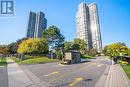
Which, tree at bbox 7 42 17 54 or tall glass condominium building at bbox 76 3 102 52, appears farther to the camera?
tall glass condominium building at bbox 76 3 102 52

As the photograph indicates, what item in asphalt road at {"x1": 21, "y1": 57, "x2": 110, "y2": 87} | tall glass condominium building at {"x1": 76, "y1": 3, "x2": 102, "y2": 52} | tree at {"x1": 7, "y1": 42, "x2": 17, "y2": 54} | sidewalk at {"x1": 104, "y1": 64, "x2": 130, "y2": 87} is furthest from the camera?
tall glass condominium building at {"x1": 76, "y1": 3, "x2": 102, "y2": 52}

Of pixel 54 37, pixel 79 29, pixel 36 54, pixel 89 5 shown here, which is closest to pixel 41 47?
pixel 36 54

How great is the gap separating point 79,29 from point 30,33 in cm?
5961

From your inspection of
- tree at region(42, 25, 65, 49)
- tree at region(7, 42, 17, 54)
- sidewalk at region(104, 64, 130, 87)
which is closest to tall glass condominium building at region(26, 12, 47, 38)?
tree at region(7, 42, 17, 54)

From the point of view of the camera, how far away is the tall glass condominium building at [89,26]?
180m

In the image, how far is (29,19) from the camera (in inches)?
6275

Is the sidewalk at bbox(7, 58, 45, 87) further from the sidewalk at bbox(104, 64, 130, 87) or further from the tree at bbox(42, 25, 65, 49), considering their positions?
the tree at bbox(42, 25, 65, 49)

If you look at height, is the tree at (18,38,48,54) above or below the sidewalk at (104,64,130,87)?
above

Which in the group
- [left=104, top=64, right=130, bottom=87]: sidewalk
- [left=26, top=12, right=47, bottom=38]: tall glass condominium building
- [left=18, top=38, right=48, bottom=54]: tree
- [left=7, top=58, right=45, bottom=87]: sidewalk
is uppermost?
[left=26, top=12, right=47, bottom=38]: tall glass condominium building

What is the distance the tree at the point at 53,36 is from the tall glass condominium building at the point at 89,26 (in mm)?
114648

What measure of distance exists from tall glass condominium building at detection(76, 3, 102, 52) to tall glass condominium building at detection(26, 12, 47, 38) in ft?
154

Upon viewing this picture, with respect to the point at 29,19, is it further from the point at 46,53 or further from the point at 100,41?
the point at 46,53

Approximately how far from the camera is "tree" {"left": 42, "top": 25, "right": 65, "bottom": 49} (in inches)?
2500

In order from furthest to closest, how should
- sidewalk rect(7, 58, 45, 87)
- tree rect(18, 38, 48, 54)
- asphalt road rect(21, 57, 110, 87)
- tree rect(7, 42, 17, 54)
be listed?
tree rect(7, 42, 17, 54) < tree rect(18, 38, 48, 54) < asphalt road rect(21, 57, 110, 87) < sidewalk rect(7, 58, 45, 87)
